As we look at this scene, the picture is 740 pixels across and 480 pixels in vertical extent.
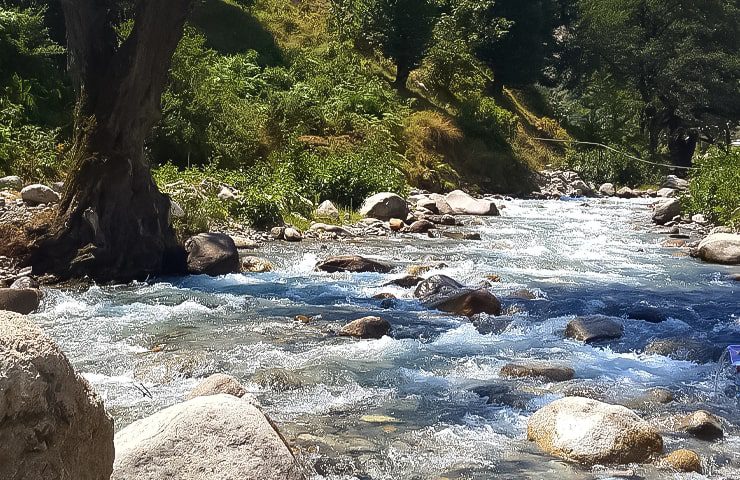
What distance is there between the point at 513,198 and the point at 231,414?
937 inches

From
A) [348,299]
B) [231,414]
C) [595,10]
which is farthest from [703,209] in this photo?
[595,10]

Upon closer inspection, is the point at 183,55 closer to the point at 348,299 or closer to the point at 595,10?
the point at 348,299

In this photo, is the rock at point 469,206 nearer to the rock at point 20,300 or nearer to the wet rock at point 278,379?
the rock at point 20,300

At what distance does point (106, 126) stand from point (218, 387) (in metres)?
6.44

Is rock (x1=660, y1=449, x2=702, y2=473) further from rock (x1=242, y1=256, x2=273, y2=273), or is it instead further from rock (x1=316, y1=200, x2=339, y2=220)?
rock (x1=316, y1=200, x2=339, y2=220)

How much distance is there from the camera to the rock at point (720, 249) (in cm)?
1484

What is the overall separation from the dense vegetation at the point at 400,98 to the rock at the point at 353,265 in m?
2.90

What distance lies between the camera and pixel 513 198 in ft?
90.3

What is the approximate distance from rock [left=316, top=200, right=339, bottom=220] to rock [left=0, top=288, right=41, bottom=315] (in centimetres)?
908

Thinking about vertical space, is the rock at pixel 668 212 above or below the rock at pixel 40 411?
below

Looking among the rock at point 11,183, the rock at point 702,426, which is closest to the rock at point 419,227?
the rock at point 11,183

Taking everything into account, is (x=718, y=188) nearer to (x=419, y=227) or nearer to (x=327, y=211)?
(x=419, y=227)

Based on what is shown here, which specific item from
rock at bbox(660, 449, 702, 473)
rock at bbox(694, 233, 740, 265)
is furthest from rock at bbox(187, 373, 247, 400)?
rock at bbox(694, 233, 740, 265)

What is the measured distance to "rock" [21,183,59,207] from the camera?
1366 centimetres
